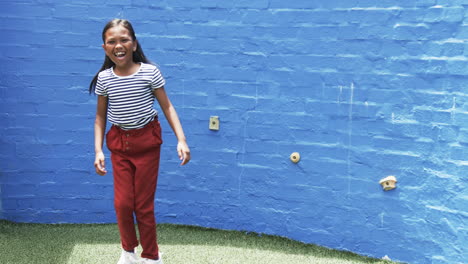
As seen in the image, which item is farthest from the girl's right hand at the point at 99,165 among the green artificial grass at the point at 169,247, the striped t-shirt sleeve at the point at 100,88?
the green artificial grass at the point at 169,247

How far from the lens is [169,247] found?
4.30 meters

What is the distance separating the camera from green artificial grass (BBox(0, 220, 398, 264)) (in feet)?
13.4

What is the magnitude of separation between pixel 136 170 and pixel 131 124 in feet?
0.93

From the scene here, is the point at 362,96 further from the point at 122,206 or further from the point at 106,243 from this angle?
the point at 106,243

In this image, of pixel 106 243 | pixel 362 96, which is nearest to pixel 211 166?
pixel 106 243

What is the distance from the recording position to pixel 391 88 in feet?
13.1

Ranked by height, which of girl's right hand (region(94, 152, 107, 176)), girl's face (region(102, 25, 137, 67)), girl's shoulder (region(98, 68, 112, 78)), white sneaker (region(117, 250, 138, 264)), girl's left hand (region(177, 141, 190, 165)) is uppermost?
girl's face (region(102, 25, 137, 67))

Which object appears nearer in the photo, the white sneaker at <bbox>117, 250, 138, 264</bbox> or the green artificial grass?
the white sneaker at <bbox>117, 250, 138, 264</bbox>

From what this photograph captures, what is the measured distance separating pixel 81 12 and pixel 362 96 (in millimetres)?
2236

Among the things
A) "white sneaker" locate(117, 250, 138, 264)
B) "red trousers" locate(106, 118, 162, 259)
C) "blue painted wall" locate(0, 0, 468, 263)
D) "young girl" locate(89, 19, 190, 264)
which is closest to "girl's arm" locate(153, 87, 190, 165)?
"young girl" locate(89, 19, 190, 264)

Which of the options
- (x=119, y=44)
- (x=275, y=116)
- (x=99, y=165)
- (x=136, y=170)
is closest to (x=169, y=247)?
(x=136, y=170)

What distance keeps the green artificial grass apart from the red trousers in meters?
0.68

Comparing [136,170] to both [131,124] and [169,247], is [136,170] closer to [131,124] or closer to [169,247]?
[131,124]

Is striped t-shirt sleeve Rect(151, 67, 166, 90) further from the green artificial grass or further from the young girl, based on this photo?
the green artificial grass
